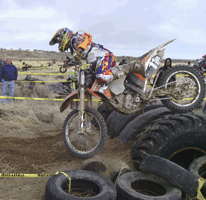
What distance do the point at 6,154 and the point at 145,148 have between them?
2695 mm

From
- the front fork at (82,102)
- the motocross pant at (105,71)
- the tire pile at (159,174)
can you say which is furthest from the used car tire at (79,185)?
the motocross pant at (105,71)

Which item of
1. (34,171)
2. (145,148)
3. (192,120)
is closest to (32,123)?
(34,171)

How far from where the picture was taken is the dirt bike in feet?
14.1

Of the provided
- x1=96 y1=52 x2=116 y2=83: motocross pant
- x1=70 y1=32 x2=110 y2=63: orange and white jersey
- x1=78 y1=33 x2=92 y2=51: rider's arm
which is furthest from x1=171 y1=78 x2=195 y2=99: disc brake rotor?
x1=78 y1=33 x2=92 y2=51: rider's arm

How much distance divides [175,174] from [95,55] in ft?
8.65

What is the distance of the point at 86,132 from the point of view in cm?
427

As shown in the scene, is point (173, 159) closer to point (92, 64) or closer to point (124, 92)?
point (124, 92)

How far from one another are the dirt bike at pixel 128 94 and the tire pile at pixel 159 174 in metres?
0.77

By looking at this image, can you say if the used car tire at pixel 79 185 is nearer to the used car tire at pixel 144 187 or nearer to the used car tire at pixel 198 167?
the used car tire at pixel 144 187

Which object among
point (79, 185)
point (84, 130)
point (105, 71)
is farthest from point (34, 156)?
point (105, 71)

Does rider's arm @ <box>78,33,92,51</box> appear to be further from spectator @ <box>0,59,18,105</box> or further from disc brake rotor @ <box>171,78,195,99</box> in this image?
spectator @ <box>0,59,18,105</box>

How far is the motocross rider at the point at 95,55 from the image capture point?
4301mm

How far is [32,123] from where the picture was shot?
6.83 metres

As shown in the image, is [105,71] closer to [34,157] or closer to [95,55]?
[95,55]
